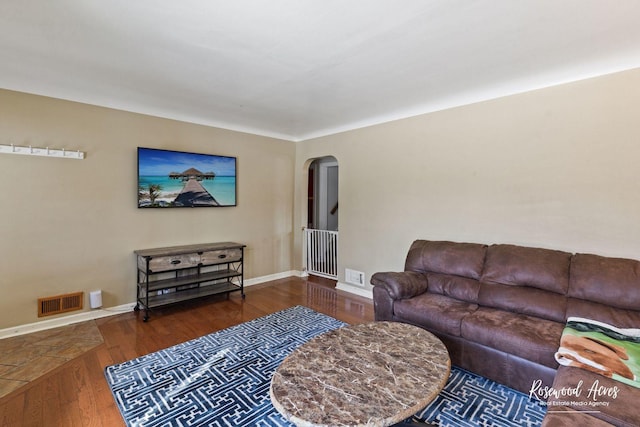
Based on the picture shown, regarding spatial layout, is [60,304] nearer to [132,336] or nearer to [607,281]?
[132,336]

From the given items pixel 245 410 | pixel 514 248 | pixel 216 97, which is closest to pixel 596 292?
pixel 514 248

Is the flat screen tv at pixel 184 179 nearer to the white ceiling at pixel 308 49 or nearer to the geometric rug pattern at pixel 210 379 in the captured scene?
the white ceiling at pixel 308 49

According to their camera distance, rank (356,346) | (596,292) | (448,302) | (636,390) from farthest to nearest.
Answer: (448,302)
(596,292)
(356,346)
(636,390)

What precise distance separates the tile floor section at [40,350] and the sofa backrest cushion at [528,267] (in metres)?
3.80

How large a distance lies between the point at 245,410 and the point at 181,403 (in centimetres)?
45

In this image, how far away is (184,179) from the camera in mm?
3936

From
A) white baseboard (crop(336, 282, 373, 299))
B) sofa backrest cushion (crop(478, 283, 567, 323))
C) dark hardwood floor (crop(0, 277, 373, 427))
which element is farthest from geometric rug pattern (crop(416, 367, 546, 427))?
white baseboard (crop(336, 282, 373, 299))

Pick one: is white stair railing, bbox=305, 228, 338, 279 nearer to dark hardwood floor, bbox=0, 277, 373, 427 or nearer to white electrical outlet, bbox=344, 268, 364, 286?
dark hardwood floor, bbox=0, 277, 373, 427

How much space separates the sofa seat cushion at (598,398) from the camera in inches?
49.3

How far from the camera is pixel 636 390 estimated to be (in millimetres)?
1369

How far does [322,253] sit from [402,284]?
99.2 inches

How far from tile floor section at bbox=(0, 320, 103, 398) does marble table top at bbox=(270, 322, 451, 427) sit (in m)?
2.17

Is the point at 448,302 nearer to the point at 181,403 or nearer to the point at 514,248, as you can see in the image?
the point at 514,248

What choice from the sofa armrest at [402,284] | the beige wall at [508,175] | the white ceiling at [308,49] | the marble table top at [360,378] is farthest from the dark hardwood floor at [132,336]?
the white ceiling at [308,49]
